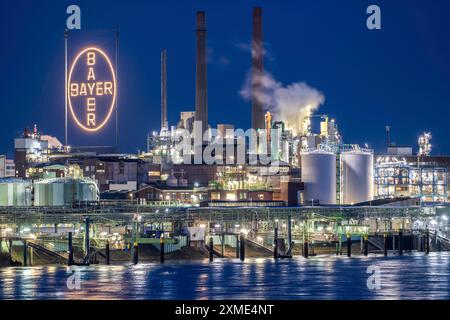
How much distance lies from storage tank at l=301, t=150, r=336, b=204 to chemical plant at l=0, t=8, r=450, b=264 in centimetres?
10

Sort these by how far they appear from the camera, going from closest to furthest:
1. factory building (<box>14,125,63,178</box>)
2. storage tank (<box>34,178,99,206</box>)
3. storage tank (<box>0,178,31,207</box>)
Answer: storage tank (<box>34,178,99,206</box>) → storage tank (<box>0,178,31,207</box>) → factory building (<box>14,125,63,178</box>)

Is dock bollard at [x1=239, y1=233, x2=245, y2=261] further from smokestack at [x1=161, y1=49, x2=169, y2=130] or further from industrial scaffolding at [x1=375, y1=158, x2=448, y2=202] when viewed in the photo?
smokestack at [x1=161, y1=49, x2=169, y2=130]

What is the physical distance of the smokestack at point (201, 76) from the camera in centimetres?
15712

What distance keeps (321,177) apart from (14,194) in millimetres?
30720

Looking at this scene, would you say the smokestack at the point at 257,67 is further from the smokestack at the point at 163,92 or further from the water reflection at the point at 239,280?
the water reflection at the point at 239,280

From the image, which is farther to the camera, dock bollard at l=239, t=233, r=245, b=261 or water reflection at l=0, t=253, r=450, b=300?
dock bollard at l=239, t=233, r=245, b=261

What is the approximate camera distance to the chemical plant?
10262 cm

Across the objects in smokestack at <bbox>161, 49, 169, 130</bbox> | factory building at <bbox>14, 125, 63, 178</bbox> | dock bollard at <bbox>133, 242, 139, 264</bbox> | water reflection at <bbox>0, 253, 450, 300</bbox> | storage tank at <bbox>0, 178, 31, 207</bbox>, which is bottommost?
water reflection at <bbox>0, 253, 450, 300</bbox>

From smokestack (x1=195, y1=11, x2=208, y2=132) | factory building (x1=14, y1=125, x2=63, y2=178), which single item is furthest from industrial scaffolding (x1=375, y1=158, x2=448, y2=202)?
factory building (x1=14, y1=125, x2=63, y2=178)

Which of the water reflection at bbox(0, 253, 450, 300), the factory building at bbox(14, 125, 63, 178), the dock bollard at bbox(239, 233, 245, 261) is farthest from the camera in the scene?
the factory building at bbox(14, 125, 63, 178)

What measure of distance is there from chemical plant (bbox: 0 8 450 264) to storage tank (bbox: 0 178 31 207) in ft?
0.34

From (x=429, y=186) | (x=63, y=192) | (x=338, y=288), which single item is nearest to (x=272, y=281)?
(x=338, y=288)

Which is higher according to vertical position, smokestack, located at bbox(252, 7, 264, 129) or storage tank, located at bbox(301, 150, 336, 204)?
smokestack, located at bbox(252, 7, 264, 129)

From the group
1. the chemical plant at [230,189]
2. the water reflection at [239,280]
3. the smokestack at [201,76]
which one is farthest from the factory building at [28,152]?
the water reflection at [239,280]
